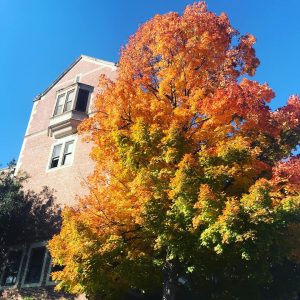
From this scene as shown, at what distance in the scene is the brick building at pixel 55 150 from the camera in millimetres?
24328

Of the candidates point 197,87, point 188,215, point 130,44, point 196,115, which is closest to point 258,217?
point 188,215

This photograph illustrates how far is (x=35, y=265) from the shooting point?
79.9 feet

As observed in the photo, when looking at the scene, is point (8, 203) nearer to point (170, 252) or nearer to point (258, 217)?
point (170, 252)

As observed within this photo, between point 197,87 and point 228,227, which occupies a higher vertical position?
point 197,87

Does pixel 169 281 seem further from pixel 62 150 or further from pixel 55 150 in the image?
pixel 55 150

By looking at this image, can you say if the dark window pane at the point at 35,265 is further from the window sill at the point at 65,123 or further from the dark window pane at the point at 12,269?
the window sill at the point at 65,123

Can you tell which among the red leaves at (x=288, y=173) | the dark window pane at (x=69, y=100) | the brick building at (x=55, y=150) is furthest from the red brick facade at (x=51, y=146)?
the red leaves at (x=288, y=173)

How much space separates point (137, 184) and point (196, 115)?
3954mm

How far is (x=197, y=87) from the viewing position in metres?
17.7

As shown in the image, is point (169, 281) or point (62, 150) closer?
point (169, 281)

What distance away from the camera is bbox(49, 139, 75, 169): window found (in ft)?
87.4

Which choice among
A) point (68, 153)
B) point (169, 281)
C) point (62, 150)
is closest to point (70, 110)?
point (62, 150)

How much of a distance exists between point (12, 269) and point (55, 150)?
7595mm

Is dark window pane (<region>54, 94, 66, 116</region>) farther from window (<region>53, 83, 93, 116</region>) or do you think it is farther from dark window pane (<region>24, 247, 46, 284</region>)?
dark window pane (<region>24, 247, 46, 284</region>)
